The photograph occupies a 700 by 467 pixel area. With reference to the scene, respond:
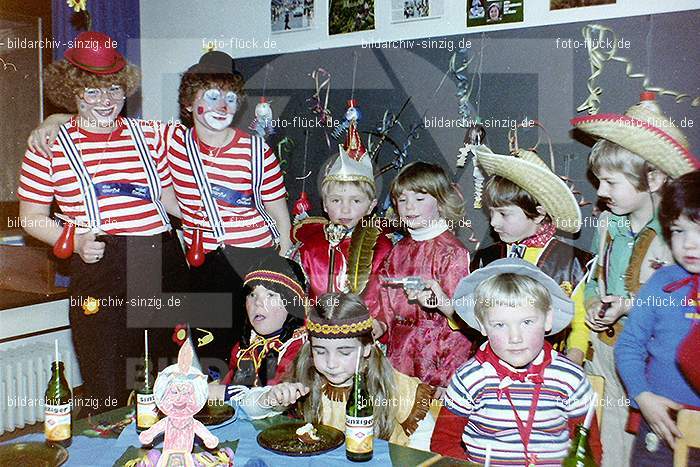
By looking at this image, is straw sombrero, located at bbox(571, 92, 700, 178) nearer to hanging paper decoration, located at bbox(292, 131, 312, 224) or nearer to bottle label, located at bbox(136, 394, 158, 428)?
hanging paper decoration, located at bbox(292, 131, 312, 224)

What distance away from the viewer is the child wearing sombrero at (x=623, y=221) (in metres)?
2.36

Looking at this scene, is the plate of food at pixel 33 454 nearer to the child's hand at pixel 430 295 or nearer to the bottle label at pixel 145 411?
the bottle label at pixel 145 411

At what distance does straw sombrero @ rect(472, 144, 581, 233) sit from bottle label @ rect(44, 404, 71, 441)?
1.68 metres

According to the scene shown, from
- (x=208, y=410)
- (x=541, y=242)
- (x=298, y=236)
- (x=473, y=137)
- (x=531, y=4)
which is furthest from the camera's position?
(x=298, y=236)

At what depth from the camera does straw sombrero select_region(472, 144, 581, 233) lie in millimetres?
2471

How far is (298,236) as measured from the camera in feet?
10.9

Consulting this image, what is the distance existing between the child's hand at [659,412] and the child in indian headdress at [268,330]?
1190 millimetres

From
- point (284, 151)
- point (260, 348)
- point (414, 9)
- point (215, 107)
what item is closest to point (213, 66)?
point (215, 107)

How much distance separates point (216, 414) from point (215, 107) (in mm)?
1695

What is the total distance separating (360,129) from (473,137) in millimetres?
637

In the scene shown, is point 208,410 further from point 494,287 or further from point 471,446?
point 494,287

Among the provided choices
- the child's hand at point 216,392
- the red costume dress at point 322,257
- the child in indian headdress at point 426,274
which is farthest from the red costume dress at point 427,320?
the child's hand at point 216,392

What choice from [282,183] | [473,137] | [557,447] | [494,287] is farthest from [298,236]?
[557,447]

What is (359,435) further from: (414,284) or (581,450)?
(414,284)
